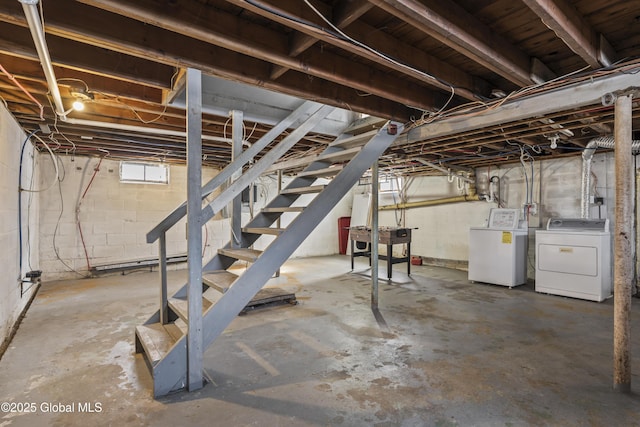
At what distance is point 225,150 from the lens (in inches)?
211

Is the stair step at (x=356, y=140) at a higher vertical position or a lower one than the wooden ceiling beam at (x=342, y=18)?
lower

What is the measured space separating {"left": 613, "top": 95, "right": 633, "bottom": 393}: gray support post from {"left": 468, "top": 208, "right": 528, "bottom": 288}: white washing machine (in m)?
3.12

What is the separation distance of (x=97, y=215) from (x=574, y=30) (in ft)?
22.4

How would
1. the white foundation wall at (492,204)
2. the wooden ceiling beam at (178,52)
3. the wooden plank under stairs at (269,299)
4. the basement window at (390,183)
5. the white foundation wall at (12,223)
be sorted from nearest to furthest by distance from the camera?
the wooden ceiling beam at (178,52), the white foundation wall at (12,223), the wooden plank under stairs at (269,299), the white foundation wall at (492,204), the basement window at (390,183)

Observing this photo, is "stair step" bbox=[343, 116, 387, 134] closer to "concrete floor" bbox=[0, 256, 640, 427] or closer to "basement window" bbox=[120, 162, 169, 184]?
"concrete floor" bbox=[0, 256, 640, 427]

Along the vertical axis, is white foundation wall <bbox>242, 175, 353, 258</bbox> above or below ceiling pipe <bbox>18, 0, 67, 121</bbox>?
below

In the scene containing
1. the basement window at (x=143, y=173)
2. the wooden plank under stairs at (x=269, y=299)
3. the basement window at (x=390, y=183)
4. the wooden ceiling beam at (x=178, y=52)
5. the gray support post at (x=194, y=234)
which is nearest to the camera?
the wooden ceiling beam at (x=178, y=52)

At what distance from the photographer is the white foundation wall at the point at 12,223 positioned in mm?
2896

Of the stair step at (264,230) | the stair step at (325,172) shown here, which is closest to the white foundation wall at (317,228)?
the stair step at (325,172)


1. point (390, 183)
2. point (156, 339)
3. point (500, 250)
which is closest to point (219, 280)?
point (156, 339)

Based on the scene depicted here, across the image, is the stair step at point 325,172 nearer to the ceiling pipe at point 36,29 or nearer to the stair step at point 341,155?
the stair step at point 341,155

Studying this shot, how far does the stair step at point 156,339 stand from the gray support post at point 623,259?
303 centimetres

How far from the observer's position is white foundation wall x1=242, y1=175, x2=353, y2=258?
767 centimetres

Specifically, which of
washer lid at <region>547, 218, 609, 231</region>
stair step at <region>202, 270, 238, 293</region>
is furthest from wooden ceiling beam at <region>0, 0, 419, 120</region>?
washer lid at <region>547, 218, 609, 231</region>
